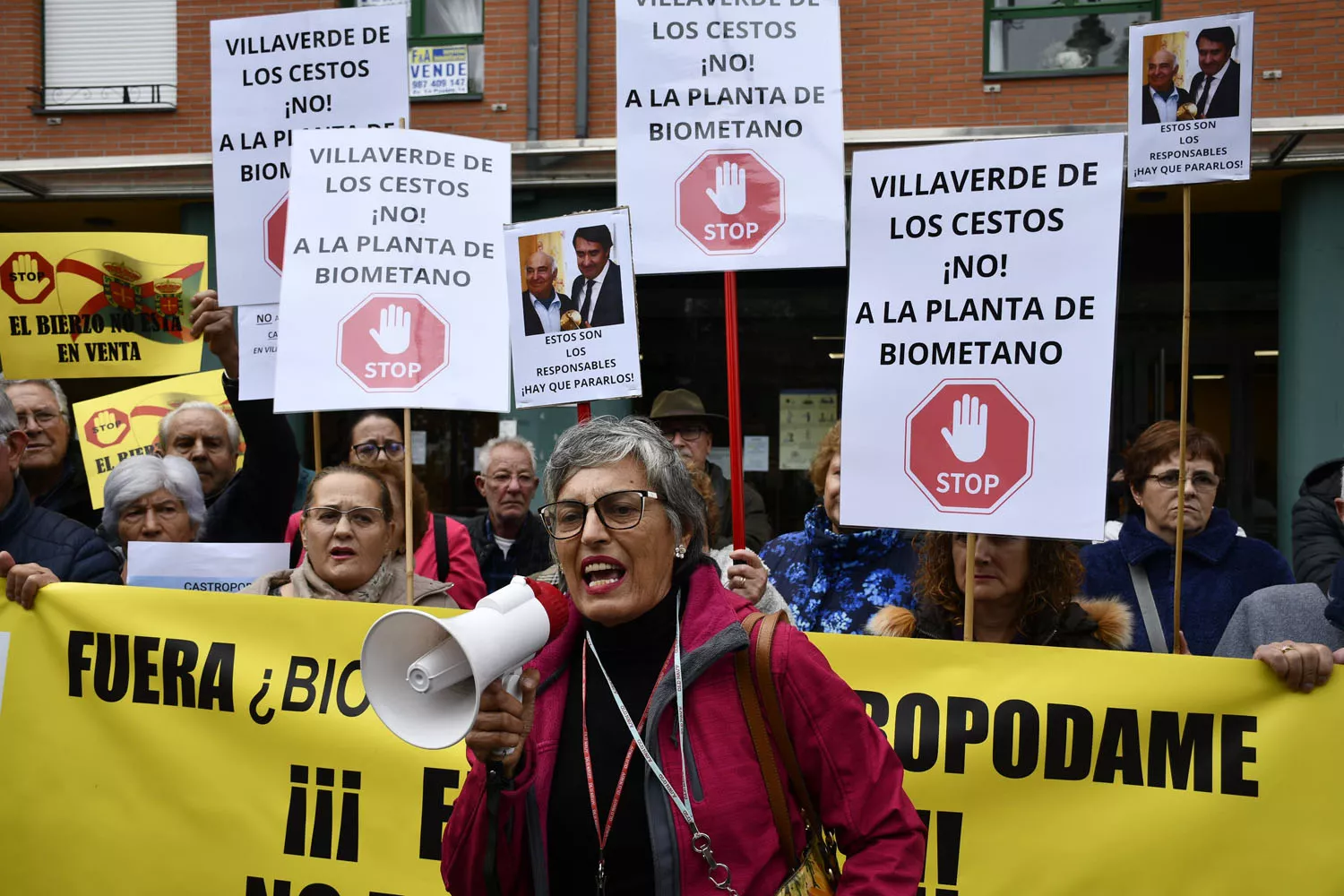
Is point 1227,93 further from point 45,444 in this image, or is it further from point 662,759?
point 45,444

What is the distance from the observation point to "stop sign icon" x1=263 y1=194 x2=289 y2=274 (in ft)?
14.8

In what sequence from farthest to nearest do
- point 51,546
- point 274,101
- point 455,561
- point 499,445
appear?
point 499,445
point 455,561
point 274,101
point 51,546

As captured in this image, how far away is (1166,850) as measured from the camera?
2.98 metres

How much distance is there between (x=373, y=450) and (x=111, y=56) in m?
7.64

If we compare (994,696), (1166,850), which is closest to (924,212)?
(994,696)

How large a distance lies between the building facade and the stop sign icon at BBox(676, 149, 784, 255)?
5.33 m

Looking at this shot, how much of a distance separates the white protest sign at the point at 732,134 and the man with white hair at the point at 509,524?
Result: 7.65ft

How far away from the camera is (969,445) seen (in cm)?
326

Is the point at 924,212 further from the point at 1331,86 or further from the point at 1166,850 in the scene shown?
the point at 1331,86

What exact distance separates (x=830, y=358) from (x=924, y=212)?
7.50 meters

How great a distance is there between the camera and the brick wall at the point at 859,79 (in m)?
9.46

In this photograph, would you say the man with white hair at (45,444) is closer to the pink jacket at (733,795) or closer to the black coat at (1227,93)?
the pink jacket at (733,795)

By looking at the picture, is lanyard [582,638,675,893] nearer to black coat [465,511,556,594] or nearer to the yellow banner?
the yellow banner

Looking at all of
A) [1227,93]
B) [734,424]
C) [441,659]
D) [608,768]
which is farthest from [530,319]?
[1227,93]
